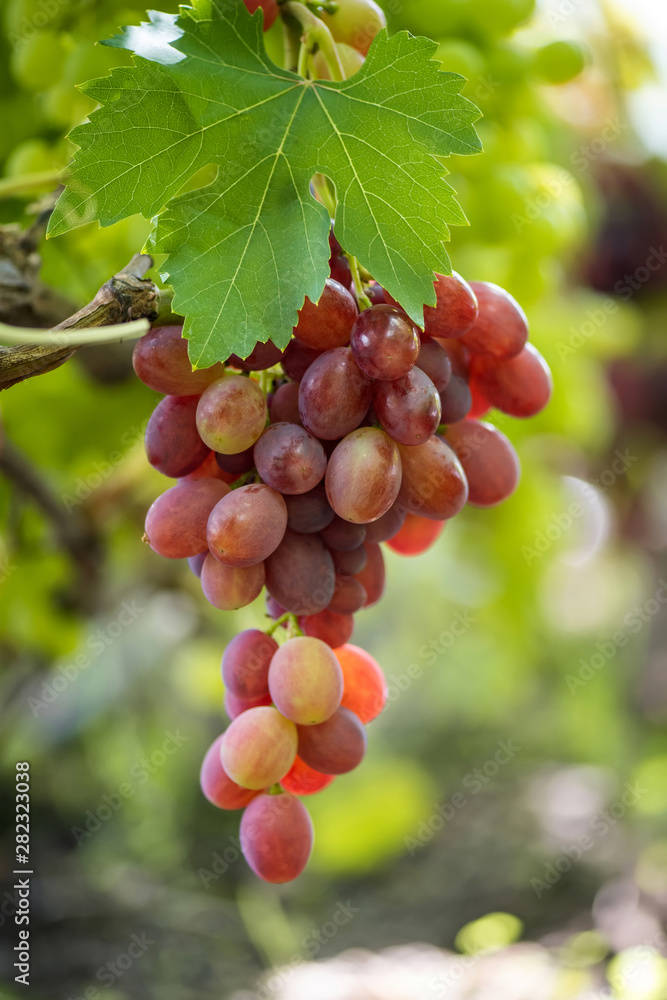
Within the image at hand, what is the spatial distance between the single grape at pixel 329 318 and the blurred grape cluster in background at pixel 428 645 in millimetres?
305

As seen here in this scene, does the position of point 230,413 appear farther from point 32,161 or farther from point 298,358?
point 32,161

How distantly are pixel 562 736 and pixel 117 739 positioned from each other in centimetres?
114

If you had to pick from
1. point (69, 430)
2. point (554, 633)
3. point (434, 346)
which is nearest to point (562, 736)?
point (554, 633)

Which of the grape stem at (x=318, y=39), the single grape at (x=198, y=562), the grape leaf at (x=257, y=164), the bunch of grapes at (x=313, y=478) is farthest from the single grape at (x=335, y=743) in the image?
the grape stem at (x=318, y=39)

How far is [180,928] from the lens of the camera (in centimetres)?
113

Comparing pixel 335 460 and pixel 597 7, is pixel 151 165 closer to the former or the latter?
pixel 335 460

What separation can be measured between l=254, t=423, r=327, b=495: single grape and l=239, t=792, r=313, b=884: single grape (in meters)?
0.18

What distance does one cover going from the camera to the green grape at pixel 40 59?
0.57m

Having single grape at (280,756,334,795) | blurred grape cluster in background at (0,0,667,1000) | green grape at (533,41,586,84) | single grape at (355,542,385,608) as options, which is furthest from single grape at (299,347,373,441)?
green grape at (533,41,586,84)

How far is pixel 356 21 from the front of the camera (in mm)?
415

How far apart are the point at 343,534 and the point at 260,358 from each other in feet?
0.32

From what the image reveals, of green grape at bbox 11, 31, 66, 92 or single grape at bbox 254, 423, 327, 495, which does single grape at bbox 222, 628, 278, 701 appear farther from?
green grape at bbox 11, 31, 66, 92

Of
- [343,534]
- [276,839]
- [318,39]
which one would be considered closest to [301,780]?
[276,839]

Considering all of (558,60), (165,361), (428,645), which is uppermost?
(558,60)
